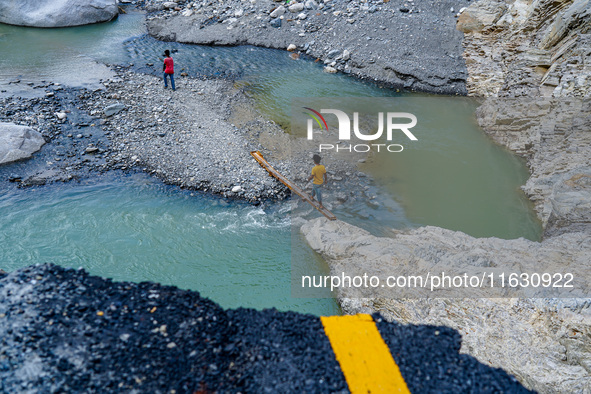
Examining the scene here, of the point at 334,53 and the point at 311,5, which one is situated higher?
the point at 311,5

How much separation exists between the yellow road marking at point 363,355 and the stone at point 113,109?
9.23m

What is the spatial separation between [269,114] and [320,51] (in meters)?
5.36

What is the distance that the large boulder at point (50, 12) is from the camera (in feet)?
58.8

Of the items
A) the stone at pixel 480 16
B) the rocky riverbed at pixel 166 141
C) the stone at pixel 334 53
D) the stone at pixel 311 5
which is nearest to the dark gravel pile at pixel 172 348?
the rocky riverbed at pixel 166 141

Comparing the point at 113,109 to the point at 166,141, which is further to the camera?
the point at 113,109

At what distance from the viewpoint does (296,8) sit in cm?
1762

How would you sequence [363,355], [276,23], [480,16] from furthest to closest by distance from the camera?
[276,23] < [480,16] < [363,355]

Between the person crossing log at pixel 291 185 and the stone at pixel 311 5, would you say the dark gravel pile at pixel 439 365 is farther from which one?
the stone at pixel 311 5

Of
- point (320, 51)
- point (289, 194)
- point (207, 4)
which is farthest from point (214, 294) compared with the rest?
point (207, 4)

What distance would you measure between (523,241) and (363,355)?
14.6 ft

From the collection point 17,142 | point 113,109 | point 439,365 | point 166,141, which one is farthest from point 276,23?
point 439,365

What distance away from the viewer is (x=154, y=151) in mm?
10648

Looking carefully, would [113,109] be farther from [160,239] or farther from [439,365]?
[439,365]

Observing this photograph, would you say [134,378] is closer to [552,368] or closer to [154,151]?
[552,368]
